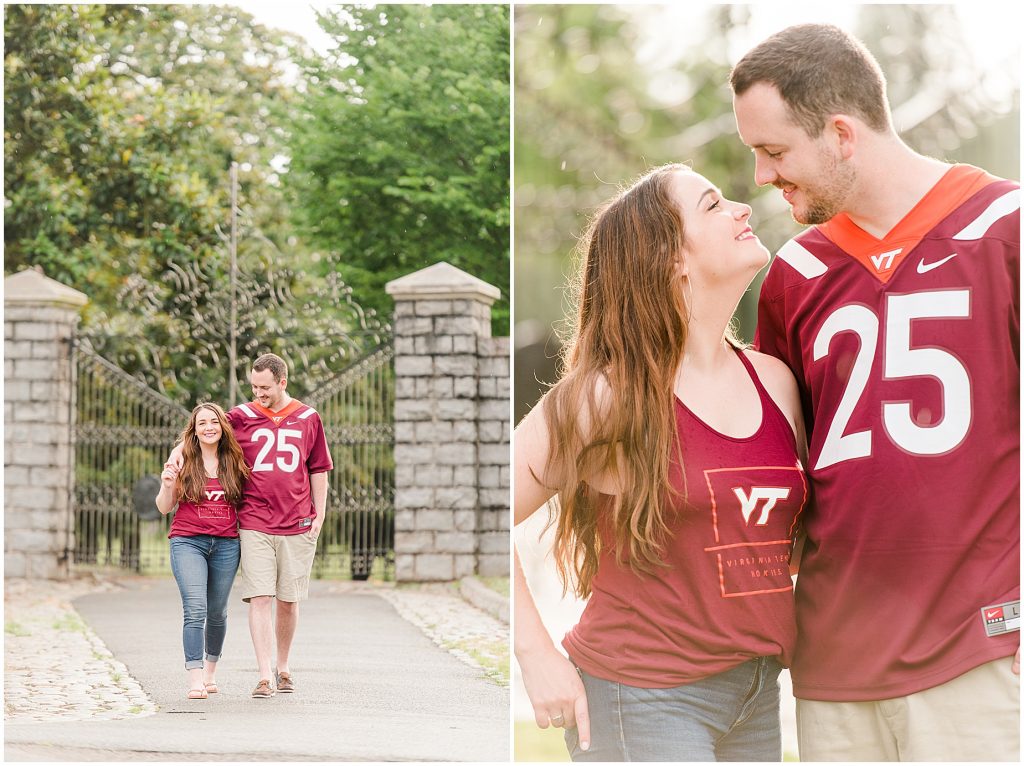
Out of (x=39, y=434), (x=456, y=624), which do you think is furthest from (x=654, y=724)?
(x=39, y=434)

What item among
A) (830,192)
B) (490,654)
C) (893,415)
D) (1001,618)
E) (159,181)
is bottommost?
(490,654)

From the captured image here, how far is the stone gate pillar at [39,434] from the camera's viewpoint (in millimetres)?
6566

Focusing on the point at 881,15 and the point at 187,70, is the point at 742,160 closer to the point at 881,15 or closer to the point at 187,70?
the point at 881,15

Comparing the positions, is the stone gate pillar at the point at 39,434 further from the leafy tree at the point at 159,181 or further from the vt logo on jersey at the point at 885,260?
the vt logo on jersey at the point at 885,260

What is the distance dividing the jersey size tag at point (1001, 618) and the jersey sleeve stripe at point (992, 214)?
673mm

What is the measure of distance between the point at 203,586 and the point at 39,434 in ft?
12.7

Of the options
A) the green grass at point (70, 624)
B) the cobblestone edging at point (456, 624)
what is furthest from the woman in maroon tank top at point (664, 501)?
the green grass at point (70, 624)

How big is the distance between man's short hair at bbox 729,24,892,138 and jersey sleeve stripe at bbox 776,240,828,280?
0.74ft

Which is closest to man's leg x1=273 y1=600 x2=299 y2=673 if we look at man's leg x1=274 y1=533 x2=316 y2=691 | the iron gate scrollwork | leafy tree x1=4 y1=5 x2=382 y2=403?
man's leg x1=274 y1=533 x2=316 y2=691

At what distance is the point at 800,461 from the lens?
226cm

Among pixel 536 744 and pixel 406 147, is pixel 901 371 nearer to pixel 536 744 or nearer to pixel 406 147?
pixel 536 744

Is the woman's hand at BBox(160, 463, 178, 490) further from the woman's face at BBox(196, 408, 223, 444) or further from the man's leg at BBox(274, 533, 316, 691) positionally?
the man's leg at BBox(274, 533, 316, 691)

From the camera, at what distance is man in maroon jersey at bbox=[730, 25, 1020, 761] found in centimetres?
211

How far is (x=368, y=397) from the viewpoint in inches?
255
